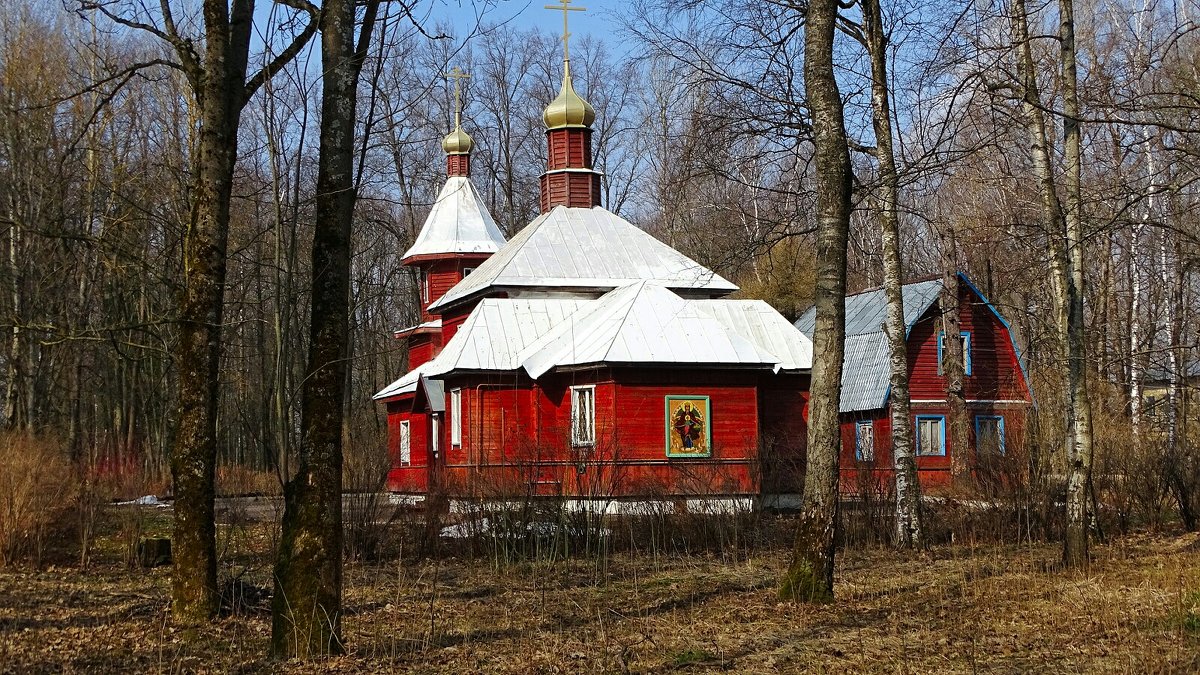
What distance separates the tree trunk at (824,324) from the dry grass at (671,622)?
393mm

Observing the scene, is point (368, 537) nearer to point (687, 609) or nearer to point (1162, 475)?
point (687, 609)

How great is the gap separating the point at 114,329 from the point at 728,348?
1613 centimetres

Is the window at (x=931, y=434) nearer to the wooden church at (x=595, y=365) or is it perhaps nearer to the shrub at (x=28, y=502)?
the wooden church at (x=595, y=365)

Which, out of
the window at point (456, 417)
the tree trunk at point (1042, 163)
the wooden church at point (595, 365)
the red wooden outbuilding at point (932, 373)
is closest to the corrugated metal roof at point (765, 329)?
the wooden church at point (595, 365)

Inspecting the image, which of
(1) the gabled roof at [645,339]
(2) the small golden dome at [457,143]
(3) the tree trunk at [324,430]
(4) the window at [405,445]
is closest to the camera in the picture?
(3) the tree trunk at [324,430]

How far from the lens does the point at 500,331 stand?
1024 inches

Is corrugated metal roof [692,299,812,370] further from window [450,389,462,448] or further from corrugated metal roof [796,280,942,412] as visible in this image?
window [450,389,462,448]

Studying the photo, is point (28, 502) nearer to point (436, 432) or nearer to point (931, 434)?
point (436, 432)

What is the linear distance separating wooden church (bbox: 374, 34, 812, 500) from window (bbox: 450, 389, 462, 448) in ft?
0.15

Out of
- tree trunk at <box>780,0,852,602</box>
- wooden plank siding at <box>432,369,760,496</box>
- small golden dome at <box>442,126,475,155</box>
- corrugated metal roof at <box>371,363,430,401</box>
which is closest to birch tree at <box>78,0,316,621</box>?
tree trunk at <box>780,0,852,602</box>

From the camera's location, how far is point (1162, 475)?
648 inches

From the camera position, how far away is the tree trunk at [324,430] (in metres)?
7.53

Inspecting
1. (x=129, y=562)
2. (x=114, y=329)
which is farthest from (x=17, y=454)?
(x=114, y=329)

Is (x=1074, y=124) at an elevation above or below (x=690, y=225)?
below
